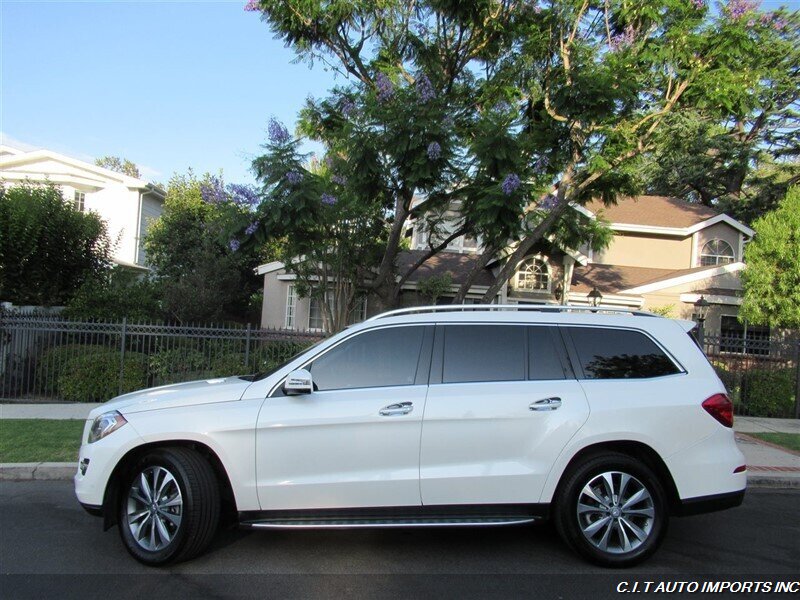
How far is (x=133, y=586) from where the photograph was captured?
3.95 m

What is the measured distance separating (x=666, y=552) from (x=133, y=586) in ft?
12.9

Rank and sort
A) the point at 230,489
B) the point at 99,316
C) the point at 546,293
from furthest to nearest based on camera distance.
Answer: the point at 546,293 → the point at 99,316 → the point at 230,489

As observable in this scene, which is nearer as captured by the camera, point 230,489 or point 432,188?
point 230,489

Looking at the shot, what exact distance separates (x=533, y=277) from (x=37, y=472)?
16262 millimetres

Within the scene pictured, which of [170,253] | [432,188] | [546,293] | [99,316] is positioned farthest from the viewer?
[170,253]

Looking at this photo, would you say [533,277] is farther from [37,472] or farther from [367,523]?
[367,523]

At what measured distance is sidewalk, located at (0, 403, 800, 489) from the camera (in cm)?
665

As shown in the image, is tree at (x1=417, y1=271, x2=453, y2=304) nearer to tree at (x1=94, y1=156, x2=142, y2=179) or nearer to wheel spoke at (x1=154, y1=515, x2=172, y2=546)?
wheel spoke at (x1=154, y1=515, x2=172, y2=546)

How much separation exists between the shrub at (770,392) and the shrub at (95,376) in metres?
11.9

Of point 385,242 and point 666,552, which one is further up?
point 385,242

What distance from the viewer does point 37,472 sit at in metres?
6.63

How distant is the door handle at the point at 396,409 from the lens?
167 inches

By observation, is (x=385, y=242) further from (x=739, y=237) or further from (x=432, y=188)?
(x=739, y=237)

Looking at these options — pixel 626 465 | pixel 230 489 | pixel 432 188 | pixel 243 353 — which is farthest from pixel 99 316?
pixel 626 465
